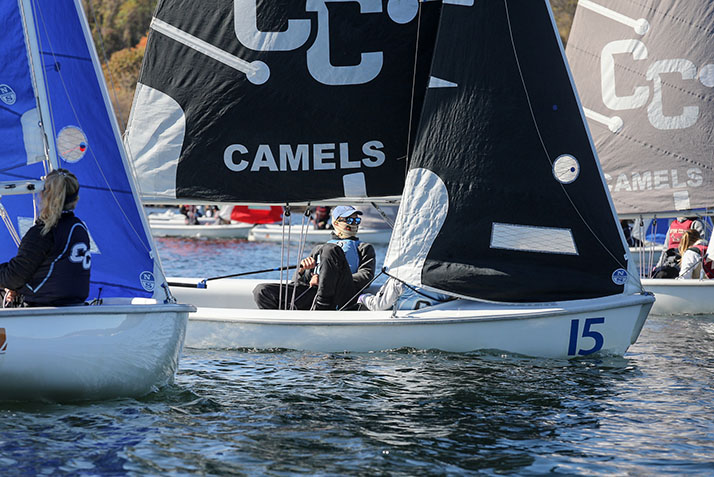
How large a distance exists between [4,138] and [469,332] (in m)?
3.73

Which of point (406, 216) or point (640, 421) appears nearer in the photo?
point (640, 421)

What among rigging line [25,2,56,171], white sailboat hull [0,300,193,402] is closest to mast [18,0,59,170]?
rigging line [25,2,56,171]

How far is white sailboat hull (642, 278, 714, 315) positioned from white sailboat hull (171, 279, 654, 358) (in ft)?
12.9

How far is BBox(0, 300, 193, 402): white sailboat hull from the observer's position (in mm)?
5816

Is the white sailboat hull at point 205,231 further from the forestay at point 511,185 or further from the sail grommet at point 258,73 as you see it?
the forestay at point 511,185

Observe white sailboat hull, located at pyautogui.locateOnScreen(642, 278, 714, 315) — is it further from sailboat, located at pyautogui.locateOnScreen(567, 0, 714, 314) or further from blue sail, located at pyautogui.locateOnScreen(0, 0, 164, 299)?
blue sail, located at pyautogui.locateOnScreen(0, 0, 164, 299)

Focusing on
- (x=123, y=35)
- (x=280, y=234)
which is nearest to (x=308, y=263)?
(x=280, y=234)

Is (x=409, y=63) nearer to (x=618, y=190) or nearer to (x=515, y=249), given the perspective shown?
(x=515, y=249)

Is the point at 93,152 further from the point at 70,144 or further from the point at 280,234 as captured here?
the point at 280,234

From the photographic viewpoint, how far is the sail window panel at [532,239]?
807 cm

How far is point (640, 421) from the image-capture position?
20.7ft

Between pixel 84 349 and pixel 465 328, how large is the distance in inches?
126

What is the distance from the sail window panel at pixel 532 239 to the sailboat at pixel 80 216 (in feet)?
9.05

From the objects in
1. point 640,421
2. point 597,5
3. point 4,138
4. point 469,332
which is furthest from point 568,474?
point 597,5
